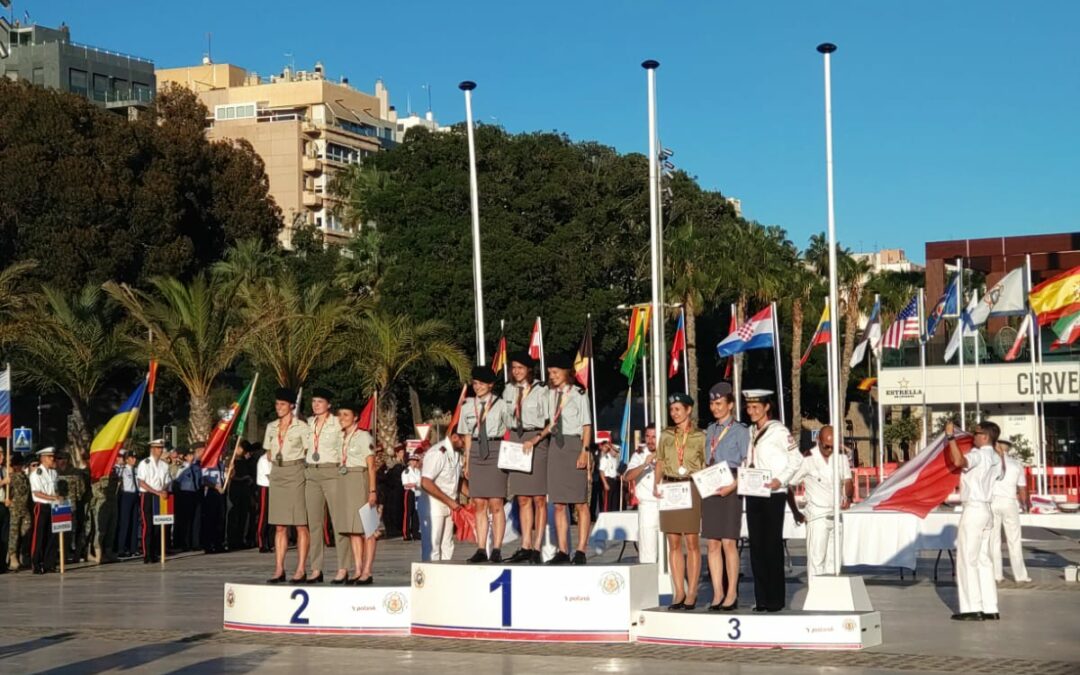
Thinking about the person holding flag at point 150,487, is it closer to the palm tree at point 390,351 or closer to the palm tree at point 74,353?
the palm tree at point 74,353

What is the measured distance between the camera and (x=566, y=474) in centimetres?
1538

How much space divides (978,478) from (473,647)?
5588 millimetres

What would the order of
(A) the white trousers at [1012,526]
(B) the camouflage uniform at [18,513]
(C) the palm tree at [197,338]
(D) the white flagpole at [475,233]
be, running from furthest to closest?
(C) the palm tree at [197,338], (B) the camouflage uniform at [18,513], (D) the white flagpole at [475,233], (A) the white trousers at [1012,526]

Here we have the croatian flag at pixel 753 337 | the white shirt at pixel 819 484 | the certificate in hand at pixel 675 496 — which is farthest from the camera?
the croatian flag at pixel 753 337

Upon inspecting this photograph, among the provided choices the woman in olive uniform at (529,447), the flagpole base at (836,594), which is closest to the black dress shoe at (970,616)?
the flagpole base at (836,594)

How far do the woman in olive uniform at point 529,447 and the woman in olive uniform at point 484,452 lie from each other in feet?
0.63

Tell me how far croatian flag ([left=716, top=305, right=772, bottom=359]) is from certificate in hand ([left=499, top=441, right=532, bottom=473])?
22.0 m

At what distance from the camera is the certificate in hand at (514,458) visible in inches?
605

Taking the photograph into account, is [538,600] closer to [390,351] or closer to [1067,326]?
[1067,326]

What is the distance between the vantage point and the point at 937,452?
19469mm

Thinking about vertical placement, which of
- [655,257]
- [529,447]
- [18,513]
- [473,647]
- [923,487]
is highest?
[655,257]

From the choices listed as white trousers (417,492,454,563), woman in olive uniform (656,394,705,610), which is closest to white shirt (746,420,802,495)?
woman in olive uniform (656,394,705,610)

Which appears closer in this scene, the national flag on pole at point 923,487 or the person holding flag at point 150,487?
the national flag on pole at point 923,487

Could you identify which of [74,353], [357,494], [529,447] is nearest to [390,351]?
[74,353]
